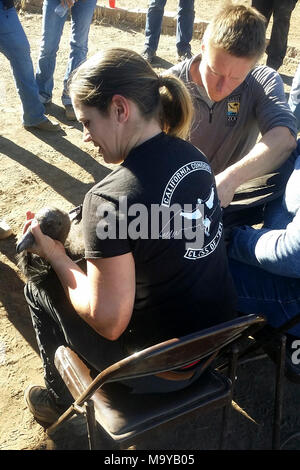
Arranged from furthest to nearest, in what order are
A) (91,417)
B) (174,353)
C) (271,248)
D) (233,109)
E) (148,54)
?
(148,54)
(233,109)
(271,248)
(91,417)
(174,353)

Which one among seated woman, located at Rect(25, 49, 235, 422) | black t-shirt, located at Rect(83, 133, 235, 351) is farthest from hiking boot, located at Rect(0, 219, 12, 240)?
black t-shirt, located at Rect(83, 133, 235, 351)

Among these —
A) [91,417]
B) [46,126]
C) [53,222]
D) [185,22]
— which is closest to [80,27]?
[46,126]

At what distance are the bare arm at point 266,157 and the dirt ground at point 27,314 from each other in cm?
98

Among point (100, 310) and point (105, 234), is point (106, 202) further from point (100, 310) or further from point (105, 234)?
point (100, 310)

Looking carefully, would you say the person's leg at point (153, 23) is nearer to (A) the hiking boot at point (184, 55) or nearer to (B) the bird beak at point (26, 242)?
(A) the hiking boot at point (184, 55)

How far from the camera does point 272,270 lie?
210 cm

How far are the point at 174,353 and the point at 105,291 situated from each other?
281 millimetres

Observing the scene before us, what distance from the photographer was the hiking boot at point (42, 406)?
2.29 m

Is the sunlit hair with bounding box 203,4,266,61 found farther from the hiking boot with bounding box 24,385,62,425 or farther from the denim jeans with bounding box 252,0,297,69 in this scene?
the denim jeans with bounding box 252,0,297,69

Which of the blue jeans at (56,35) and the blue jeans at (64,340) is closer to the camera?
the blue jeans at (64,340)

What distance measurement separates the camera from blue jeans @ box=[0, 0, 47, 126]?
152 inches

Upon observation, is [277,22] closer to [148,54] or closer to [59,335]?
[148,54]

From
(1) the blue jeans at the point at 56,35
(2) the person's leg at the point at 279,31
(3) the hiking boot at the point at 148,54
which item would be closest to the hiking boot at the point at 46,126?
(1) the blue jeans at the point at 56,35
